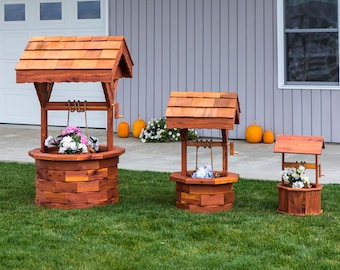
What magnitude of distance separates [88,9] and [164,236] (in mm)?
7364

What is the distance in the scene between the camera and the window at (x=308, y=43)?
10953mm

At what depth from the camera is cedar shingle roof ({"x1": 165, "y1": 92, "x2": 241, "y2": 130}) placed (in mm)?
6559

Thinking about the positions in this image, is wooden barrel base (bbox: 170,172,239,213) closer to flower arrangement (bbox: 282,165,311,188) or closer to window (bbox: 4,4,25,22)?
flower arrangement (bbox: 282,165,311,188)

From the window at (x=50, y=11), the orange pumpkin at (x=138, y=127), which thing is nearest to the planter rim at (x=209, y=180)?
the orange pumpkin at (x=138, y=127)

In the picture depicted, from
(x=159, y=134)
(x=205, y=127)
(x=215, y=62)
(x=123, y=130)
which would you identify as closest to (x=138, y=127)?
(x=123, y=130)

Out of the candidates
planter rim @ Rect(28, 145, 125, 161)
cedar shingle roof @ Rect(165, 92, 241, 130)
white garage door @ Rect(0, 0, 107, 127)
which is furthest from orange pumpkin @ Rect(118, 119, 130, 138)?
cedar shingle roof @ Rect(165, 92, 241, 130)

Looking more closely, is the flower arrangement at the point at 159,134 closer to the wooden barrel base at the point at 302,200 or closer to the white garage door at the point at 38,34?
the white garage door at the point at 38,34

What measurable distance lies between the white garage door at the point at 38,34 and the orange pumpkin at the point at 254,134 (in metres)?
2.47

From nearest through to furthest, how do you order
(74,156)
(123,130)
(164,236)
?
(164,236) < (74,156) < (123,130)

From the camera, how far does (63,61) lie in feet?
22.4

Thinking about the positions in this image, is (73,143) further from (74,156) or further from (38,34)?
(38,34)

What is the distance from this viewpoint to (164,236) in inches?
229

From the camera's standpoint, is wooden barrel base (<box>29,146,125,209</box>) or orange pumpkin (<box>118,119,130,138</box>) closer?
wooden barrel base (<box>29,146,125,209</box>)

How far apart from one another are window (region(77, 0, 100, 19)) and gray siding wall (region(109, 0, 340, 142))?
403 millimetres
